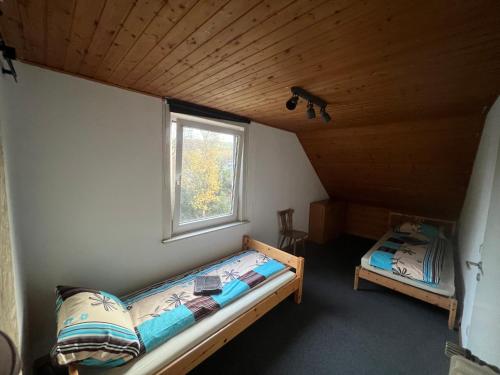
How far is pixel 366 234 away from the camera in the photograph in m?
4.71

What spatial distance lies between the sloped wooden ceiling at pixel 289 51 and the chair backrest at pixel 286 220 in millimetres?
1756

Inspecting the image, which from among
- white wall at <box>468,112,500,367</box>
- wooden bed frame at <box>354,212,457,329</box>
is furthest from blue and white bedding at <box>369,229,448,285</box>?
white wall at <box>468,112,500,367</box>

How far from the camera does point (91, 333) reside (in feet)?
4.02

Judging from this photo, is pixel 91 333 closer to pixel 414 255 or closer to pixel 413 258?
pixel 413 258

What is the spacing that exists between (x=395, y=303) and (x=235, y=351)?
201 cm

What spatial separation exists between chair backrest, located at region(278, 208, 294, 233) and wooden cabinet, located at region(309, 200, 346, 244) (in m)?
0.79

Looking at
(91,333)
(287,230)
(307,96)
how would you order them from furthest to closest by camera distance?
(287,230)
(307,96)
(91,333)

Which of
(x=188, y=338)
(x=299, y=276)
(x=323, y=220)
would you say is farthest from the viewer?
(x=323, y=220)

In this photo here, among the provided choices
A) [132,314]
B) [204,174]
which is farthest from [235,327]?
[204,174]

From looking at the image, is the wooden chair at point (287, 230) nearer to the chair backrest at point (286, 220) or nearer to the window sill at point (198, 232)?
the chair backrest at point (286, 220)

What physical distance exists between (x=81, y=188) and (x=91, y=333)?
3.48 feet

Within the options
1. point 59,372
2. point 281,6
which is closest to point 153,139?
point 281,6

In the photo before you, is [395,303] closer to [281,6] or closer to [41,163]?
[281,6]

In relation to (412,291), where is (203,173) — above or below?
above
